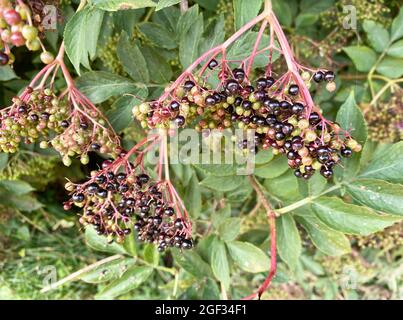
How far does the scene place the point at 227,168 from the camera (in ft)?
5.50

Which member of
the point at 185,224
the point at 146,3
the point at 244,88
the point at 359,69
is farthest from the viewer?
the point at 359,69

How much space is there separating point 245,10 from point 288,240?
907 mm

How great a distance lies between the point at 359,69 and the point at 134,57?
109 centimetres

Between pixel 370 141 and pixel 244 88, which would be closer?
pixel 244 88

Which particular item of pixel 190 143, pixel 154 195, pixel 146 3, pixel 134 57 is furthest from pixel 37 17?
pixel 190 143

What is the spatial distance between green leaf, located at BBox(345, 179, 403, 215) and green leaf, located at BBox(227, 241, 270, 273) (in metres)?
0.45

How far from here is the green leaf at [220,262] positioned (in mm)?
1772

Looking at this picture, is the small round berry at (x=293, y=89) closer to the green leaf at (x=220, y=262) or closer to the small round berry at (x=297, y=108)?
the small round berry at (x=297, y=108)

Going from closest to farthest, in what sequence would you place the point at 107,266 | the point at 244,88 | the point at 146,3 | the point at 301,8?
1. the point at 146,3
2. the point at 244,88
3. the point at 107,266
4. the point at 301,8

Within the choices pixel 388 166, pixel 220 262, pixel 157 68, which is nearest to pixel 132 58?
pixel 157 68

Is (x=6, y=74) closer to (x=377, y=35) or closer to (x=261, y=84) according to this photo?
(x=261, y=84)

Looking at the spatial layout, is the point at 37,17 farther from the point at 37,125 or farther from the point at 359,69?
the point at 359,69

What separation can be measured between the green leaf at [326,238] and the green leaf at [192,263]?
1.55ft

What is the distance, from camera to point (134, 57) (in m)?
1.64
